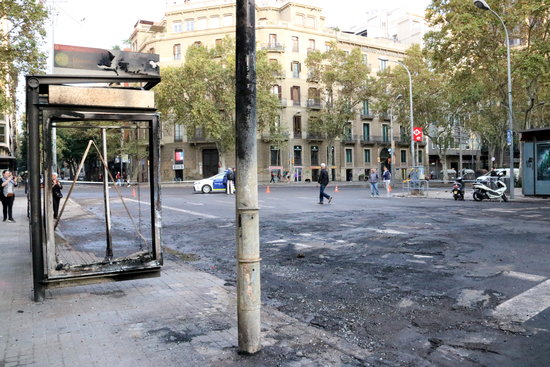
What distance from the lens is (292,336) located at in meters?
3.89

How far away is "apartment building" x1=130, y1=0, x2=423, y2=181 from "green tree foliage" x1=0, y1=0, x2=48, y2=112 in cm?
2824

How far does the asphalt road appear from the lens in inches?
149

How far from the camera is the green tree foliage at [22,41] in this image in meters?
20.8

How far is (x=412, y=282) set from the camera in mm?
5738

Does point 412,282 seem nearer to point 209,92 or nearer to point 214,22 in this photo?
point 209,92

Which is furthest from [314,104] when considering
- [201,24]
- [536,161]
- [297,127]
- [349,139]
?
[536,161]

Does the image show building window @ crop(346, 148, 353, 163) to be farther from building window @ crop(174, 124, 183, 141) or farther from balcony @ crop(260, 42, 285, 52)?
building window @ crop(174, 124, 183, 141)

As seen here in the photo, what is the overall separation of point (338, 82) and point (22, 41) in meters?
34.5

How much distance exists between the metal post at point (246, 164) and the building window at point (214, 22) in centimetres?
5401

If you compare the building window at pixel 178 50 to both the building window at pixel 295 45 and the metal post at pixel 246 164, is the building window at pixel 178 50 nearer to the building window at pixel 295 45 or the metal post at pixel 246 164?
the building window at pixel 295 45

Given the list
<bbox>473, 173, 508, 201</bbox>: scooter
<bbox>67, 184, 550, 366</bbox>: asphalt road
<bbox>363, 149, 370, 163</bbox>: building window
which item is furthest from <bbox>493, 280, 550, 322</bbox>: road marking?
<bbox>363, 149, 370, 163</bbox>: building window

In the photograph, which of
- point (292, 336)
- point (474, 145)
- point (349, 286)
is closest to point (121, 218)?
point (349, 286)

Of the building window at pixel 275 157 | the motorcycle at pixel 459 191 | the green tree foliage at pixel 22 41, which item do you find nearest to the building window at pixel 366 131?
the building window at pixel 275 157

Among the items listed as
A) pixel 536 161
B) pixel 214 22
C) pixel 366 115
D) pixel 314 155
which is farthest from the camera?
pixel 366 115
